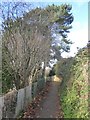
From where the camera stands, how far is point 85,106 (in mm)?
10141

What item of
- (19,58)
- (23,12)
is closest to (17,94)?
(19,58)

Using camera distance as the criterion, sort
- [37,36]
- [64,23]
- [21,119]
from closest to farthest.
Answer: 1. [21,119]
2. [37,36]
3. [64,23]

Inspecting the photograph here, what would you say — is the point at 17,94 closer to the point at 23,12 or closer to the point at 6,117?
the point at 6,117

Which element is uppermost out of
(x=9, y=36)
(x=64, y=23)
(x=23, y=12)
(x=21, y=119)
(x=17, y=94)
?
(x=64, y=23)

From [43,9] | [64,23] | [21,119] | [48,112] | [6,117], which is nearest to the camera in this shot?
[6,117]

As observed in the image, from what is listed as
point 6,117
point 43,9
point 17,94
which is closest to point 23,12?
point 43,9

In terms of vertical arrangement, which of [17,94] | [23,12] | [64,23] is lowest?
[17,94]

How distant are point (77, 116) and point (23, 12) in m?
10.9

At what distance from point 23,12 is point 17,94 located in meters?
6.67

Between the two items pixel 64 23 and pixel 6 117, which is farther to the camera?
pixel 64 23

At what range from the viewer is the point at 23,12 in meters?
19.9

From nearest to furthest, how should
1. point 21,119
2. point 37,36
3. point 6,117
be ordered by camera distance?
point 6,117 → point 21,119 → point 37,36

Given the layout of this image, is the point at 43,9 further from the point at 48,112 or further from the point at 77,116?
the point at 77,116

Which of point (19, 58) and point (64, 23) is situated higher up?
point (64, 23)
